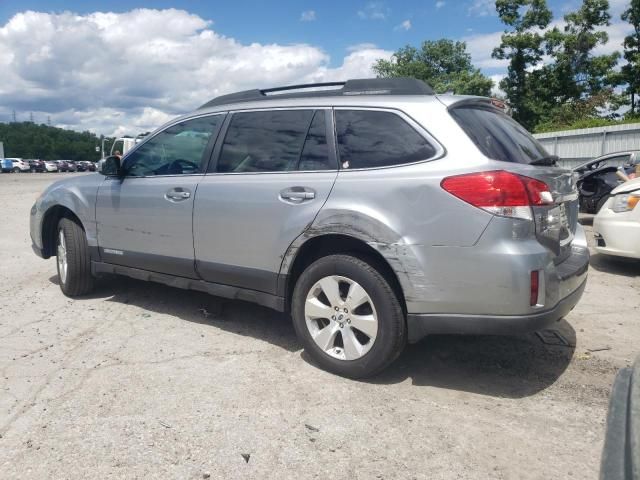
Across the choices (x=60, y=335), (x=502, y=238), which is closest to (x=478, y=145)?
(x=502, y=238)

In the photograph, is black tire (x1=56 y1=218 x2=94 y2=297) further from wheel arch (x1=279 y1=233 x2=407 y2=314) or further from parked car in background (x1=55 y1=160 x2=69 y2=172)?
parked car in background (x1=55 y1=160 x2=69 y2=172)

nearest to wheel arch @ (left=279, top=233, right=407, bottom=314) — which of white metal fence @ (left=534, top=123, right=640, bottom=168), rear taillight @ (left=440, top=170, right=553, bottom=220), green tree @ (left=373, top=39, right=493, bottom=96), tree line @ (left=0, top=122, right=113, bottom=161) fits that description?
rear taillight @ (left=440, top=170, right=553, bottom=220)

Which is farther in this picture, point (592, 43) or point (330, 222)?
point (592, 43)

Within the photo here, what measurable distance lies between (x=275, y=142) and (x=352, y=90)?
66 cm

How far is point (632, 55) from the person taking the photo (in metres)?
31.9

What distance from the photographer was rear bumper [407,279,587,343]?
117 inches

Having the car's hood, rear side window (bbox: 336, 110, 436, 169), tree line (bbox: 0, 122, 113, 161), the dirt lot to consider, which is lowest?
the dirt lot

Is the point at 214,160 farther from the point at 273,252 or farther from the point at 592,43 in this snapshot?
the point at 592,43

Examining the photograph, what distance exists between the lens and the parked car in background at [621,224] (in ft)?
20.4

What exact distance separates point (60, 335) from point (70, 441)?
5.89ft

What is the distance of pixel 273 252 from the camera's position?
373 centimetres

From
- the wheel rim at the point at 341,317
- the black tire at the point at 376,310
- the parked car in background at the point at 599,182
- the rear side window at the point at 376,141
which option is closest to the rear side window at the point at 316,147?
the rear side window at the point at 376,141

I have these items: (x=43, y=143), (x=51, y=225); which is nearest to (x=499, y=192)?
(x=51, y=225)

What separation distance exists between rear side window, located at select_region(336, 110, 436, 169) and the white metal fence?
48.9 feet
